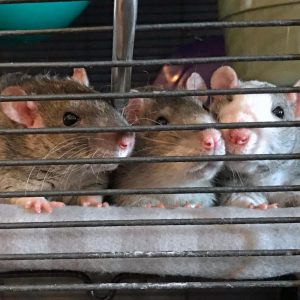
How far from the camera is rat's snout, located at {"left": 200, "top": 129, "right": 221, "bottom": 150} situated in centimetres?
104

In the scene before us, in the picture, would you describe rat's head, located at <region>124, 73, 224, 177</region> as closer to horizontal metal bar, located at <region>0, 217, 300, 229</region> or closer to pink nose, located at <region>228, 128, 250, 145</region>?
pink nose, located at <region>228, 128, 250, 145</region>

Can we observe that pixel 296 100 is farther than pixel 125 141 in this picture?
Yes

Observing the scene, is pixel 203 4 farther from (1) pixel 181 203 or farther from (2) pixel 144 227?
(2) pixel 144 227

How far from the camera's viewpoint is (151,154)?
47.5 inches

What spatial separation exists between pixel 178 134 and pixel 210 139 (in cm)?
12

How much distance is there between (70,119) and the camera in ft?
3.84

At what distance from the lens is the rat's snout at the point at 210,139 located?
1043mm

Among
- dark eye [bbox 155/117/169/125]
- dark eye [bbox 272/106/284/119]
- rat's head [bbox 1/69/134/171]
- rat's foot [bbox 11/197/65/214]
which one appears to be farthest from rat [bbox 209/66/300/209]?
rat's foot [bbox 11/197/65/214]

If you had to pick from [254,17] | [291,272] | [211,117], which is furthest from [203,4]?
[291,272]

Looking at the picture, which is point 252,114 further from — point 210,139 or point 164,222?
point 164,222

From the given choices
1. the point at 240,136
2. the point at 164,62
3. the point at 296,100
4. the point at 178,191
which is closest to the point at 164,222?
the point at 178,191

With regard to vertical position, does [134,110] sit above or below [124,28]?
below

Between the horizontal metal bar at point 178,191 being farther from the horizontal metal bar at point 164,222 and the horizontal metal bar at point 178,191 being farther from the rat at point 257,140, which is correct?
the rat at point 257,140

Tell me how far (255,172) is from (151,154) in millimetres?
210
